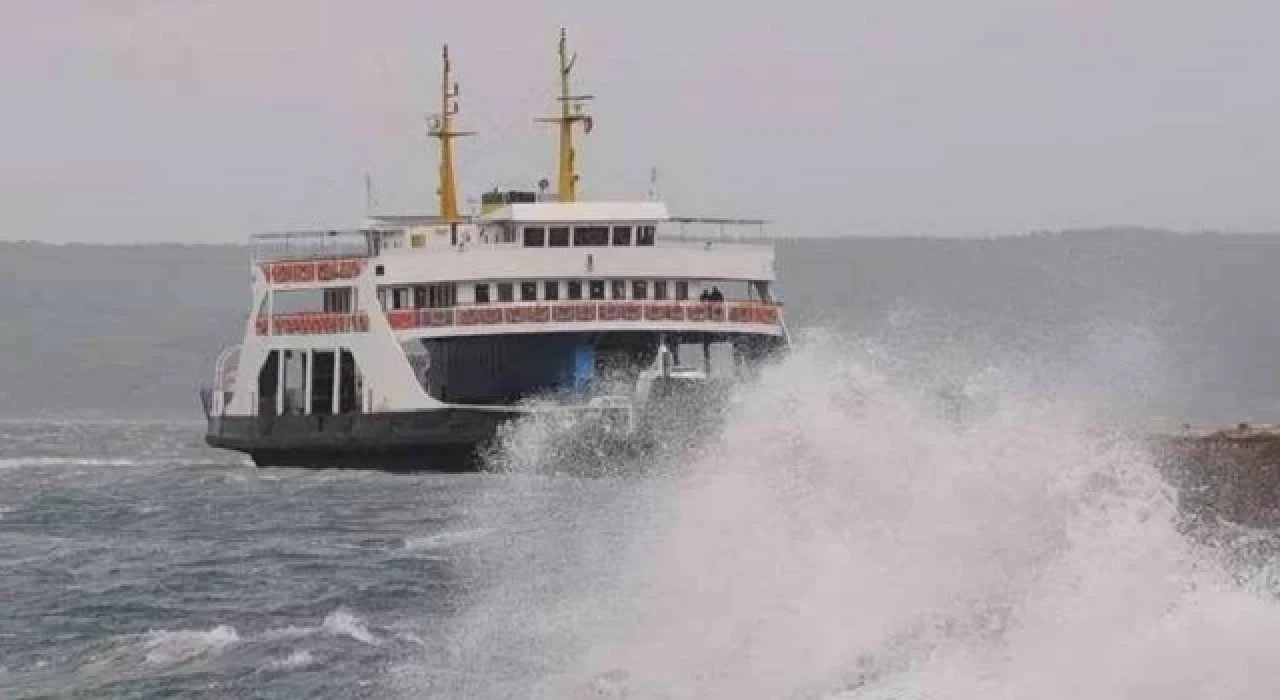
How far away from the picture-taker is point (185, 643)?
Result: 105 feet

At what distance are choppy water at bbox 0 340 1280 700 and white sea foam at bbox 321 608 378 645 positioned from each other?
56 millimetres

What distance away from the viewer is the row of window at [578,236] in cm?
6800

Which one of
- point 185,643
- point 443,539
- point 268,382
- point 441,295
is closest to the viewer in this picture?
point 185,643

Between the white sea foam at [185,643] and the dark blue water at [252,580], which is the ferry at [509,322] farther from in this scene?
the white sea foam at [185,643]

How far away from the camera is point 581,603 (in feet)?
104

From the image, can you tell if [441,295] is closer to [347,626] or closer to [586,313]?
[586,313]

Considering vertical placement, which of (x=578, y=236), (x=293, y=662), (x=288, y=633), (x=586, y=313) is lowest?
(x=293, y=662)

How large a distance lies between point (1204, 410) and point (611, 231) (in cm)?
6984

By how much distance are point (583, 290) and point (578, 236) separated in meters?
1.46

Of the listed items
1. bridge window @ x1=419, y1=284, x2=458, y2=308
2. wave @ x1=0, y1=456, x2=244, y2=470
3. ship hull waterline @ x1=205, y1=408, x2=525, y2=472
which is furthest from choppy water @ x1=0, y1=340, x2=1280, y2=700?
wave @ x1=0, y1=456, x2=244, y2=470

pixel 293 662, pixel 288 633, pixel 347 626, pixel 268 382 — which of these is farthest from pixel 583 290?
pixel 293 662

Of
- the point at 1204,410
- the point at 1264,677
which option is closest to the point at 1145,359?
the point at 1204,410

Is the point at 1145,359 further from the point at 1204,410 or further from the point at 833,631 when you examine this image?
the point at 833,631

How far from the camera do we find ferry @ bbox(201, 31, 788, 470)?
66438 mm
